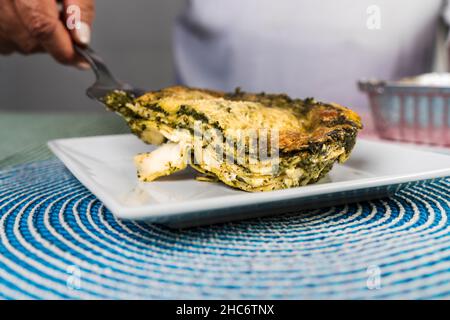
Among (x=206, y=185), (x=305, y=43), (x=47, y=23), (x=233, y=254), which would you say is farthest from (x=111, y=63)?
(x=233, y=254)

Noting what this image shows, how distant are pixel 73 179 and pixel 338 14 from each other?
3.43 feet

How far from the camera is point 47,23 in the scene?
102 centimetres

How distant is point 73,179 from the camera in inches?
27.4

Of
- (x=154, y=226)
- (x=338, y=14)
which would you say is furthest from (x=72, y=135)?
(x=338, y=14)

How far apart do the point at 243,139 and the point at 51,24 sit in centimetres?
65

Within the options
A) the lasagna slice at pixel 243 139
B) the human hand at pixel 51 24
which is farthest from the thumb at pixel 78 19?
the lasagna slice at pixel 243 139

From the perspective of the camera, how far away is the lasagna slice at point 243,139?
55cm

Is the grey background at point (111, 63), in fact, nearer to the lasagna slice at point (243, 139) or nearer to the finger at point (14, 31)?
the finger at point (14, 31)

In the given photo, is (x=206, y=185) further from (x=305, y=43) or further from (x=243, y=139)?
(x=305, y=43)

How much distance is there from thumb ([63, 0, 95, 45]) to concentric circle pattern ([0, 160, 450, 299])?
0.54 metres

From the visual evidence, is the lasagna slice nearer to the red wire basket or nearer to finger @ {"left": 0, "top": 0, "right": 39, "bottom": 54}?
the red wire basket

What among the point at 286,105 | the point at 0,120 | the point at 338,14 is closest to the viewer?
the point at 286,105
